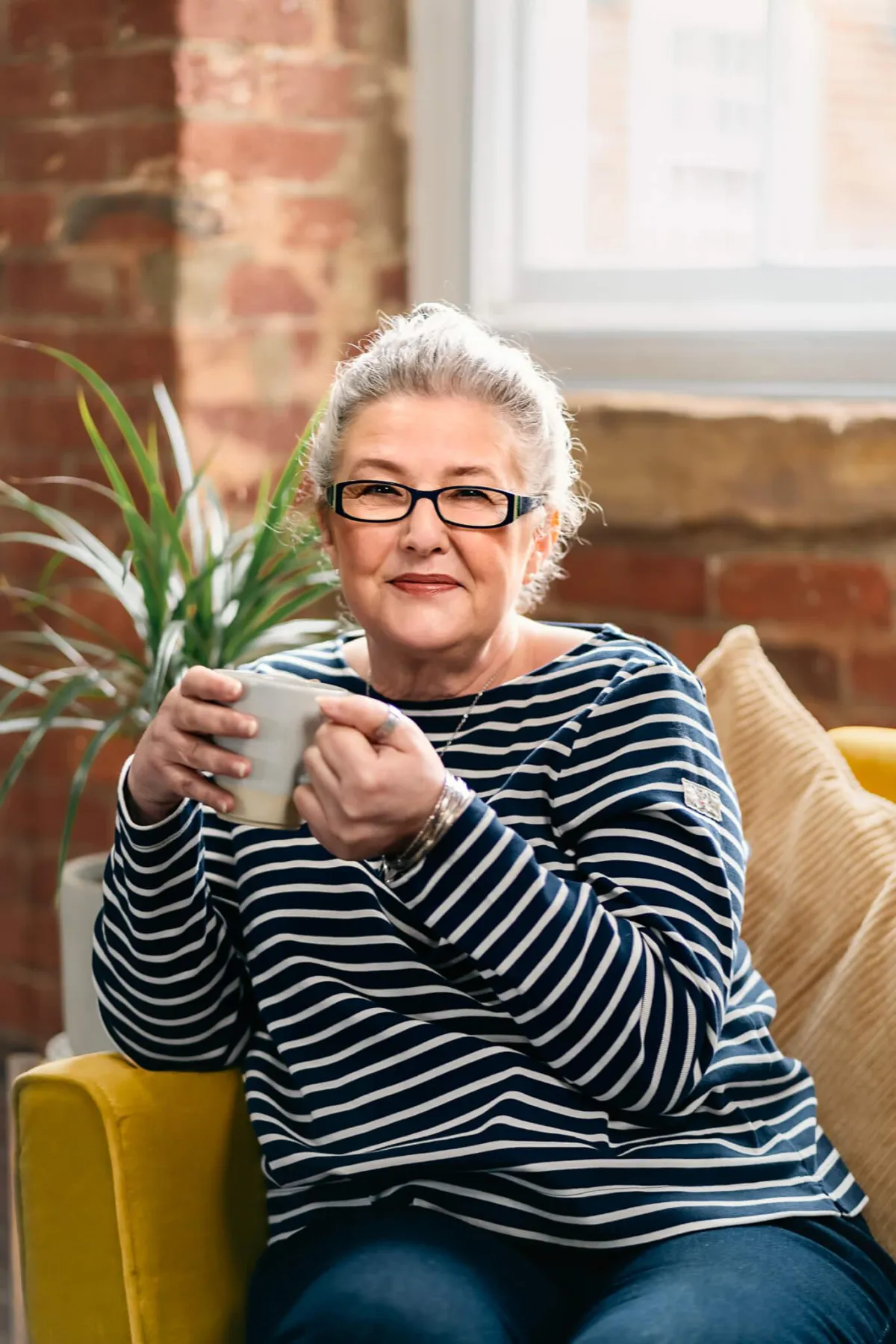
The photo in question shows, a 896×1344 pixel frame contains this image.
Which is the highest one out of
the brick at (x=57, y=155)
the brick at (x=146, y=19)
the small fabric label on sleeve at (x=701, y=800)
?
the brick at (x=146, y=19)

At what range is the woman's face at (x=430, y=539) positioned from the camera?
1.42 meters

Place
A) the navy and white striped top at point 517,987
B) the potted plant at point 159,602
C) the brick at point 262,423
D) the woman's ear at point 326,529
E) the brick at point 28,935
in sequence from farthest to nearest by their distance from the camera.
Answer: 1. the brick at point 28,935
2. the brick at point 262,423
3. the potted plant at point 159,602
4. the woman's ear at point 326,529
5. the navy and white striped top at point 517,987

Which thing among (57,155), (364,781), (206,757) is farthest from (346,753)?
(57,155)

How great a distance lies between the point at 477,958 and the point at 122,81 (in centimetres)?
173

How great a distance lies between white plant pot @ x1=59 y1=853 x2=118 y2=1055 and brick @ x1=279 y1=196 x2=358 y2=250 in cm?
110

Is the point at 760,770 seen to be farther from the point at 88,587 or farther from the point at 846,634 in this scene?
the point at 88,587

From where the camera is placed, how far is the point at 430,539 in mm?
1400

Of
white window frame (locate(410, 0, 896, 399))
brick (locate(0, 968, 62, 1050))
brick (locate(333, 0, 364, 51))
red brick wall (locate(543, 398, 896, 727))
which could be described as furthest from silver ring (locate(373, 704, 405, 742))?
brick (locate(0, 968, 62, 1050))

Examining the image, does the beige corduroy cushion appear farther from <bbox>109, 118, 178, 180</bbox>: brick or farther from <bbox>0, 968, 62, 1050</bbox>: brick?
<bbox>0, 968, 62, 1050</bbox>: brick

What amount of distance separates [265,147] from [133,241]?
247mm

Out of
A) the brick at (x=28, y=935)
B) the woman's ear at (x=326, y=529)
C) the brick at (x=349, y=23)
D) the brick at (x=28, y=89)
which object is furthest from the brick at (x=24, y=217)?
the woman's ear at (x=326, y=529)

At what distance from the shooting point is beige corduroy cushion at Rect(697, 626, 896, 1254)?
1.47m

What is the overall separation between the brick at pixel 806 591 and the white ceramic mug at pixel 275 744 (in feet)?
3.88

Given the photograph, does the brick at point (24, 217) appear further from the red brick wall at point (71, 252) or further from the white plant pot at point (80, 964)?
the white plant pot at point (80, 964)
